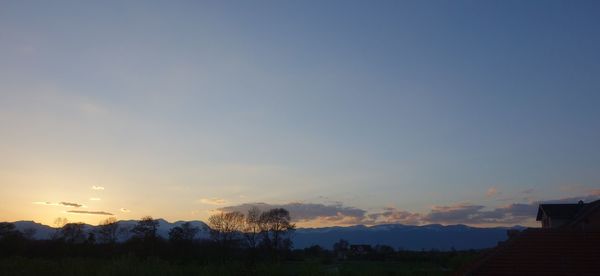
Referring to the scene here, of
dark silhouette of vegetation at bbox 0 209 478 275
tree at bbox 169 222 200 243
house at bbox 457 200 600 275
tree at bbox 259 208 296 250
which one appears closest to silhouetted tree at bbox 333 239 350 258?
dark silhouette of vegetation at bbox 0 209 478 275

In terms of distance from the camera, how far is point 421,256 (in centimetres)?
7600

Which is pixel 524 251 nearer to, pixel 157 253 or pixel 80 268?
pixel 80 268

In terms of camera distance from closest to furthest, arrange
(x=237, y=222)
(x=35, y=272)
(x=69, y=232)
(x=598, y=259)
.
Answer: (x=598, y=259), (x=35, y=272), (x=69, y=232), (x=237, y=222)

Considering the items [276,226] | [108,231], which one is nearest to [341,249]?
[276,226]

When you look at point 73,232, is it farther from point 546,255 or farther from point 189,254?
point 546,255

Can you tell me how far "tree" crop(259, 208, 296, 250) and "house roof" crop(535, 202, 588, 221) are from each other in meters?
49.6

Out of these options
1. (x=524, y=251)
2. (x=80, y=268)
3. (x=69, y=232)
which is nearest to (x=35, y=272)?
(x=80, y=268)

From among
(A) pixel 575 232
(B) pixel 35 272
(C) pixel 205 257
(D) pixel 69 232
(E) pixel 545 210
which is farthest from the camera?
(D) pixel 69 232

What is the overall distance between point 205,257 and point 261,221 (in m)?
37.3

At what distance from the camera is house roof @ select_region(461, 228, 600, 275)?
18453 millimetres

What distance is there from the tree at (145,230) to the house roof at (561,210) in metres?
38.8

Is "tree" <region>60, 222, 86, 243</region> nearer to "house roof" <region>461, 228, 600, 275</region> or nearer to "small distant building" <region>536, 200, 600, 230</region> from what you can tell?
"small distant building" <region>536, 200, 600, 230</region>

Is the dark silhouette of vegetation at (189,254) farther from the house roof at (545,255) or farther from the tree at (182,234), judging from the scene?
the house roof at (545,255)

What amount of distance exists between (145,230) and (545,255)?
53080 millimetres
